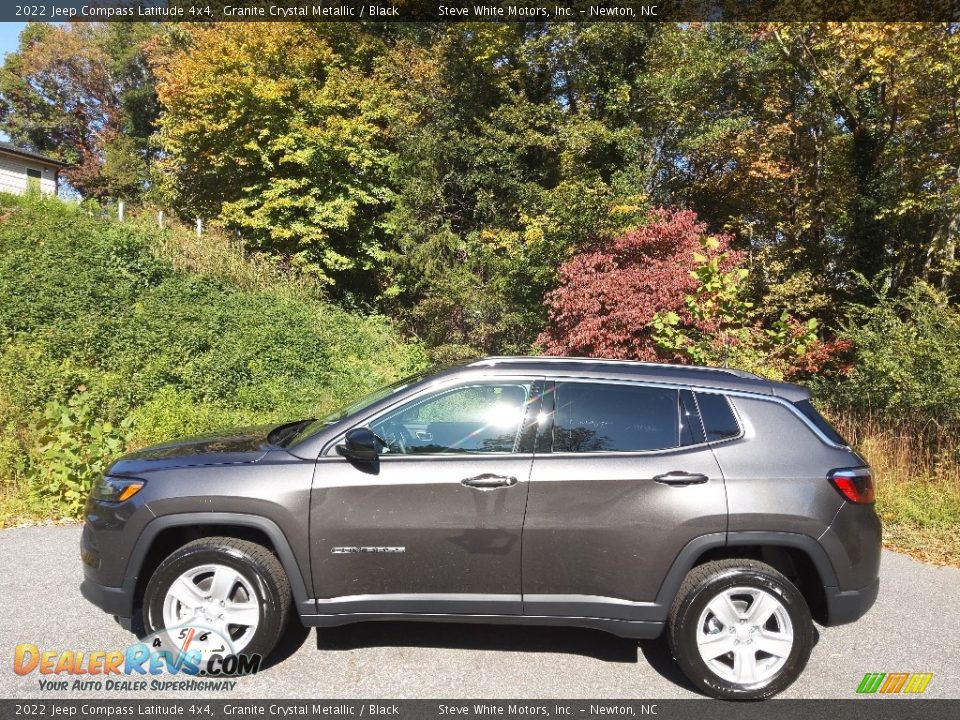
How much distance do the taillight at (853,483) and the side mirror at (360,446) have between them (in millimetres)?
2398

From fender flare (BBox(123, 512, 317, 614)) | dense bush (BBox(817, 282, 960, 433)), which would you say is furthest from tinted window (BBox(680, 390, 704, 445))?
dense bush (BBox(817, 282, 960, 433))

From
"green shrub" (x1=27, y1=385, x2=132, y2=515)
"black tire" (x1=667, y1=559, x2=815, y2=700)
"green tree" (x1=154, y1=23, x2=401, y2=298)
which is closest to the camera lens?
"black tire" (x1=667, y1=559, x2=815, y2=700)

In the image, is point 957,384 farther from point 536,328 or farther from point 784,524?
point 536,328

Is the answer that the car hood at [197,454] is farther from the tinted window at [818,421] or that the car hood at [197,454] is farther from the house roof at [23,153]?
the house roof at [23,153]

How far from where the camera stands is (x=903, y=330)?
7723 mm

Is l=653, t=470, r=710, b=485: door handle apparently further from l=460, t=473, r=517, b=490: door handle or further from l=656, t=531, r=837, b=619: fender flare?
l=460, t=473, r=517, b=490: door handle

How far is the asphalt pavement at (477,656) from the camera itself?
346 cm

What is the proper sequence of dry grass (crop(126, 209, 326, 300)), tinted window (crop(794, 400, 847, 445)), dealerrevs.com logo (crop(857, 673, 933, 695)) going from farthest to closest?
dry grass (crop(126, 209, 326, 300))
tinted window (crop(794, 400, 847, 445))
dealerrevs.com logo (crop(857, 673, 933, 695))

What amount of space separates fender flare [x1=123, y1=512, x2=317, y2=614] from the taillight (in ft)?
9.27

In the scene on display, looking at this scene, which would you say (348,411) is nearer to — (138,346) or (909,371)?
(909,371)

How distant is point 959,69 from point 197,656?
38.4ft

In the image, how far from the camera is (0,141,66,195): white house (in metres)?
26.1

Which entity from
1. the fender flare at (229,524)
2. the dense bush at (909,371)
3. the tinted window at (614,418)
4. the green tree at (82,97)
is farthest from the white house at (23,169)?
the tinted window at (614,418)

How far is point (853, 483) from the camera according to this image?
11.6ft
